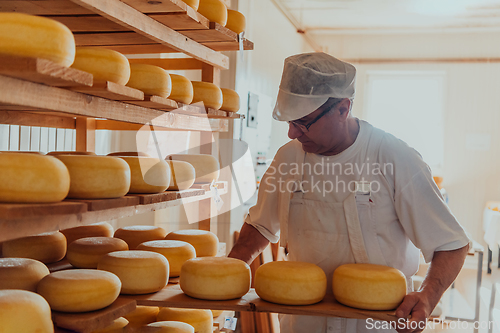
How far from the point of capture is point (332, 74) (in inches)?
61.7

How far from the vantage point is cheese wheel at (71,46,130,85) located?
3.89 feet

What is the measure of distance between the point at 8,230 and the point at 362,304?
3.01 feet

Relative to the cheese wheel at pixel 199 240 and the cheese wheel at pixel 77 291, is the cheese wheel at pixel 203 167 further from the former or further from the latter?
the cheese wheel at pixel 77 291

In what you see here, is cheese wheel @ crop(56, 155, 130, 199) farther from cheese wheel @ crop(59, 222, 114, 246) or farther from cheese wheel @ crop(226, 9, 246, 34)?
cheese wheel @ crop(226, 9, 246, 34)

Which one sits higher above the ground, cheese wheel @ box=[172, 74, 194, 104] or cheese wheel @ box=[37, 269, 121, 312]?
cheese wheel @ box=[172, 74, 194, 104]

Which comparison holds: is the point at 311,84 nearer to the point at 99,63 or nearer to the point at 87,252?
the point at 99,63

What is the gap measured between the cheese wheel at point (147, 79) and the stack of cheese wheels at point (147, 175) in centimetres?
22

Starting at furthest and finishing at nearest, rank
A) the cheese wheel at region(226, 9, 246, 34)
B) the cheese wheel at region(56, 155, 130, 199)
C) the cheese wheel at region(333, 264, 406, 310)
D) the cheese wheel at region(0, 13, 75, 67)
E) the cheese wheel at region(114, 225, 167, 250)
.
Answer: the cheese wheel at region(226, 9, 246, 34)
the cheese wheel at region(114, 225, 167, 250)
the cheese wheel at region(333, 264, 406, 310)
the cheese wheel at region(56, 155, 130, 199)
the cheese wheel at region(0, 13, 75, 67)

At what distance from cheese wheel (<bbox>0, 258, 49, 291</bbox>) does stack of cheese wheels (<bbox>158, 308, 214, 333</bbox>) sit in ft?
1.80

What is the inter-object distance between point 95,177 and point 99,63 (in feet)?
0.99

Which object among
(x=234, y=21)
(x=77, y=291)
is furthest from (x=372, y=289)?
(x=234, y=21)

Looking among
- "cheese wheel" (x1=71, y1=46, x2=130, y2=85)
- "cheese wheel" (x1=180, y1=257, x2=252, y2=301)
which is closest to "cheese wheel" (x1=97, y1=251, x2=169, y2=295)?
"cheese wheel" (x1=180, y1=257, x2=252, y2=301)

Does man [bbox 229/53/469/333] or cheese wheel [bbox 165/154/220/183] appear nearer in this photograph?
man [bbox 229/53/469/333]

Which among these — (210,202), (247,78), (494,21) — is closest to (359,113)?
(494,21)
